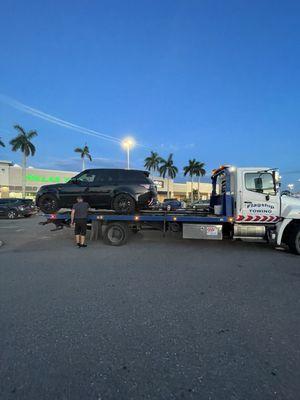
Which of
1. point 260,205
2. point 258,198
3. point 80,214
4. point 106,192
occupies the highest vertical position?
point 106,192

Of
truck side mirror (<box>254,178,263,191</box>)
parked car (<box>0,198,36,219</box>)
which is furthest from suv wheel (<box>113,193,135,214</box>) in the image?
parked car (<box>0,198,36,219</box>)

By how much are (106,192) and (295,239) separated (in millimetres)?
6320

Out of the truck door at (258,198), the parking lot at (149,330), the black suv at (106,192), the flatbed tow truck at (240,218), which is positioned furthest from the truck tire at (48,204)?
the truck door at (258,198)

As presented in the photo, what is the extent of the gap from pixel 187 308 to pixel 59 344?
189cm

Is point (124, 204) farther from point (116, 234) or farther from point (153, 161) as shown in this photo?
point (153, 161)

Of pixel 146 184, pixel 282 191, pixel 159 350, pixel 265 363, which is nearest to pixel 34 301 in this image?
pixel 159 350

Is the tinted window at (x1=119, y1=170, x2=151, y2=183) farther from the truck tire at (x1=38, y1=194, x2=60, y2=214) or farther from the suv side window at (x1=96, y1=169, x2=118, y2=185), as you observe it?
the truck tire at (x1=38, y1=194, x2=60, y2=214)

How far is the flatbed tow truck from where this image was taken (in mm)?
7465

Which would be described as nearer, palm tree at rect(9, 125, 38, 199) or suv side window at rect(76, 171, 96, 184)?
suv side window at rect(76, 171, 96, 184)

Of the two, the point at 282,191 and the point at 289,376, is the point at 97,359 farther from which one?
the point at 282,191

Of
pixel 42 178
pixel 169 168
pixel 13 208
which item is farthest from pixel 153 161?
pixel 13 208

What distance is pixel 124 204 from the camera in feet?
27.7

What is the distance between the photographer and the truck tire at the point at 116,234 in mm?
8391

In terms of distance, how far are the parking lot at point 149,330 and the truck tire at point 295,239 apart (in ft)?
4.04
